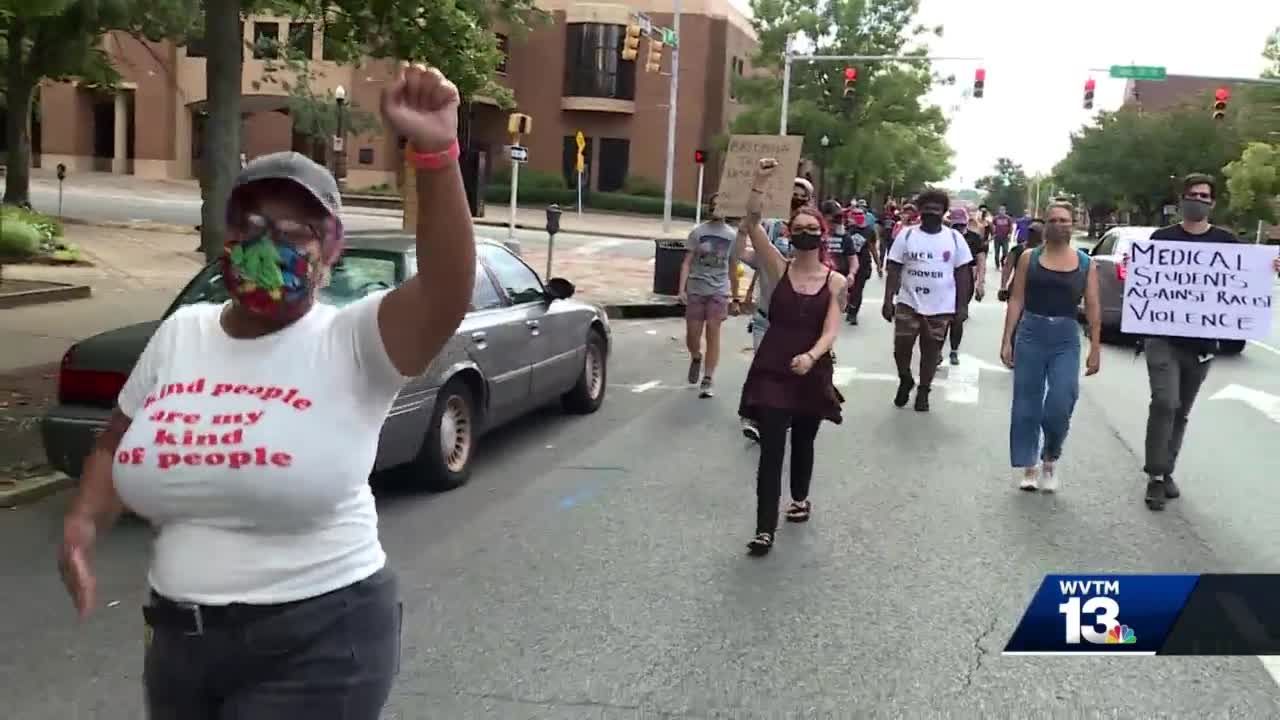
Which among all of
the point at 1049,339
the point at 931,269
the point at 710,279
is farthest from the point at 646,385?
the point at 1049,339

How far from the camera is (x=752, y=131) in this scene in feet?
171

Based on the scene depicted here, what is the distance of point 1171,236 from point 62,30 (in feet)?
79.8

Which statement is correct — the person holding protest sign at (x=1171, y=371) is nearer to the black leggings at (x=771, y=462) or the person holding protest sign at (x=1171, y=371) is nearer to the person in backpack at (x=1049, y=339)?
the person in backpack at (x=1049, y=339)

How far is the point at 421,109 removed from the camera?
2.14m

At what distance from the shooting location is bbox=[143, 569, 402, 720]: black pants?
227 cm

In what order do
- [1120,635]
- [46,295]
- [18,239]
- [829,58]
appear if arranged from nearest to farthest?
1. [1120,635]
2. [46,295]
3. [18,239]
4. [829,58]

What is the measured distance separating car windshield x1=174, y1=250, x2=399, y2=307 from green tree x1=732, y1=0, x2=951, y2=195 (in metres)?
46.6

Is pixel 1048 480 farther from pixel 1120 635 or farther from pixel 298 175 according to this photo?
pixel 298 175

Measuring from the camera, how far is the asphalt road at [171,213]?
32.4m

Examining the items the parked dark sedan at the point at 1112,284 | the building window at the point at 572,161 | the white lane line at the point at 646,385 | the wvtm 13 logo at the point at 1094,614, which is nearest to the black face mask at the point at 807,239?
the wvtm 13 logo at the point at 1094,614

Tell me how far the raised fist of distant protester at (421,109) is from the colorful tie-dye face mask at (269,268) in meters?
0.35

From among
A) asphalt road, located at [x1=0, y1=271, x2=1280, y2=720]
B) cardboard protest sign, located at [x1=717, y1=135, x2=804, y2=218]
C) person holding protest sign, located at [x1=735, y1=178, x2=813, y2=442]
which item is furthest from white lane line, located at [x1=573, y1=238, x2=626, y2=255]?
asphalt road, located at [x1=0, y1=271, x2=1280, y2=720]

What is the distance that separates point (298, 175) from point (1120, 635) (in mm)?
3944

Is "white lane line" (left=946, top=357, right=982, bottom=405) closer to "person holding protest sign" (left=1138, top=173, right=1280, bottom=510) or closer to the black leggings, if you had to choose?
"person holding protest sign" (left=1138, top=173, right=1280, bottom=510)
